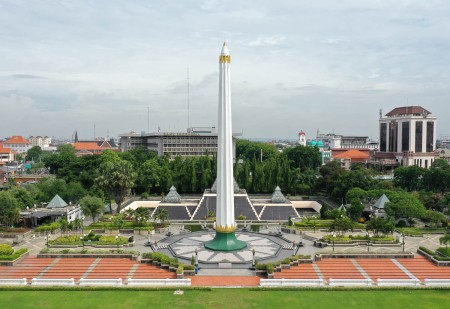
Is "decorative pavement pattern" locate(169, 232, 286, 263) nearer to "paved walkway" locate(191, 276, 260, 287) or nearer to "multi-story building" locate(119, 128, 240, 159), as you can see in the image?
"paved walkway" locate(191, 276, 260, 287)

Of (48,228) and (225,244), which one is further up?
(48,228)

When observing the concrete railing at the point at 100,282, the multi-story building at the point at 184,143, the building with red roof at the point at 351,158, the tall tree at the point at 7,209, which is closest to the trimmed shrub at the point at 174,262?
the concrete railing at the point at 100,282

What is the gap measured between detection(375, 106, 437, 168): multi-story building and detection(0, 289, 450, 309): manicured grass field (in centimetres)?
7942

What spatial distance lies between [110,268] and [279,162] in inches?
1718

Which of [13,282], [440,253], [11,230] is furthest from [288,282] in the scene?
[11,230]

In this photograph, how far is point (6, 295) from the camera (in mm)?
26359

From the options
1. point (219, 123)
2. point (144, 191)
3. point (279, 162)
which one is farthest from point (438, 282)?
point (144, 191)

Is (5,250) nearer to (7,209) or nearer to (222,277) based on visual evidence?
(7,209)

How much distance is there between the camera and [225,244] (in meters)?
36.1

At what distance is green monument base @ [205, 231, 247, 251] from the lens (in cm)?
3600

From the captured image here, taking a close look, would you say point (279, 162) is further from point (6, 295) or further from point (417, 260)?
point (6, 295)

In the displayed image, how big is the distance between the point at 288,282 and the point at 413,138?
84.1 m

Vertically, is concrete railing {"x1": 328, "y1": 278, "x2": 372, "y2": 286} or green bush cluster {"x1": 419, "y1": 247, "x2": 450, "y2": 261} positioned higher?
green bush cluster {"x1": 419, "y1": 247, "x2": 450, "y2": 261}

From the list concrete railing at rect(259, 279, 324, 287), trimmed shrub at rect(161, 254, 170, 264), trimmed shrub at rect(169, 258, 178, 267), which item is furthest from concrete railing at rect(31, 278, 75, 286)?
concrete railing at rect(259, 279, 324, 287)
